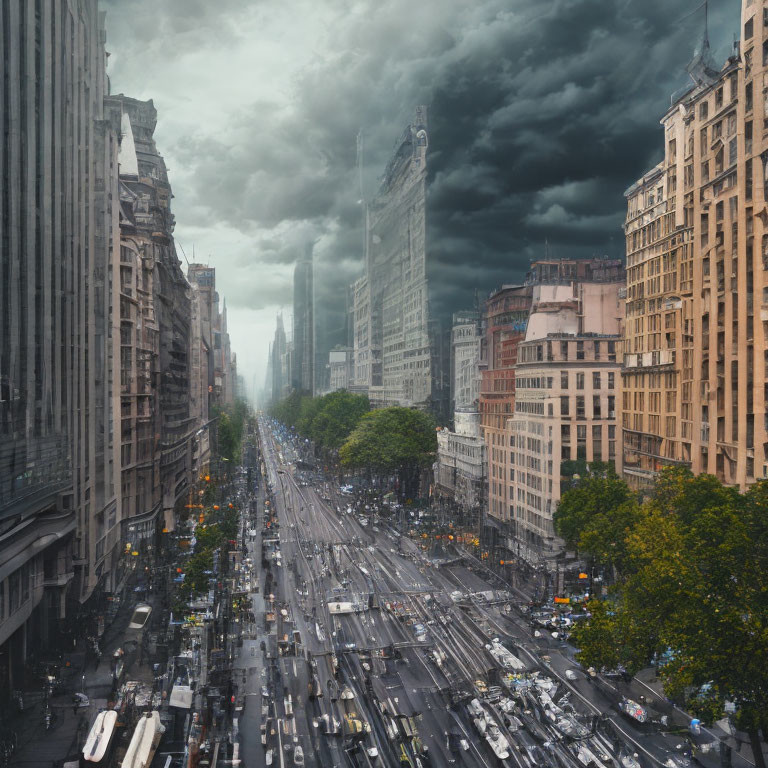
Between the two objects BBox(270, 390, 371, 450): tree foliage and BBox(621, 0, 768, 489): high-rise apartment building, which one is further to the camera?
BBox(270, 390, 371, 450): tree foliage

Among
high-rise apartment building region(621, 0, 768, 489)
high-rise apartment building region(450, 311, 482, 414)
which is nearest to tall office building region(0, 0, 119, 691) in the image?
high-rise apartment building region(621, 0, 768, 489)

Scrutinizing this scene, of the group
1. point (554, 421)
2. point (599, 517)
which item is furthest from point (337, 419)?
point (599, 517)

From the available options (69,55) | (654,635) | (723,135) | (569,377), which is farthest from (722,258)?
(69,55)

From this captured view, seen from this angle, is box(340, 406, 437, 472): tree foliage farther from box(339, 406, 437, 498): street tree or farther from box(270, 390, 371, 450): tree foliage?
box(270, 390, 371, 450): tree foliage

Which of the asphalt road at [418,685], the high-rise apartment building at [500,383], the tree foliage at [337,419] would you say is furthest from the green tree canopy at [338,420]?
the asphalt road at [418,685]

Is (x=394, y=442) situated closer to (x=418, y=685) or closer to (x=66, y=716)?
(x=418, y=685)

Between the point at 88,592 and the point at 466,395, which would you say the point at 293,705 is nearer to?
the point at 88,592
